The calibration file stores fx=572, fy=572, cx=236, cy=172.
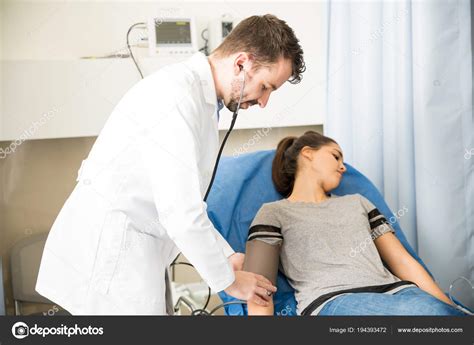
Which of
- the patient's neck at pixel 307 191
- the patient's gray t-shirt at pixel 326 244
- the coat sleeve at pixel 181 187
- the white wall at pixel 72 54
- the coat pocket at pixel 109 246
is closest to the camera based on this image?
the coat sleeve at pixel 181 187

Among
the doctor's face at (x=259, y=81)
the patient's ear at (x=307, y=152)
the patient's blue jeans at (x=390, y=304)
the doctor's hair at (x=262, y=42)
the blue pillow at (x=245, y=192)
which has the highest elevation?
the doctor's hair at (x=262, y=42)

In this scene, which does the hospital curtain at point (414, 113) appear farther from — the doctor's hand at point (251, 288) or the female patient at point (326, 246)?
the doctor's hand at point (251, 288)

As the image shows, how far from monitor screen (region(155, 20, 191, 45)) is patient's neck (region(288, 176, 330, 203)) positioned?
1.55 feet

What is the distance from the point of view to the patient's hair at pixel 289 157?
4.96 ft

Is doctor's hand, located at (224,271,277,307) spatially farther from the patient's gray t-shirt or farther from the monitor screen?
the monitor screen

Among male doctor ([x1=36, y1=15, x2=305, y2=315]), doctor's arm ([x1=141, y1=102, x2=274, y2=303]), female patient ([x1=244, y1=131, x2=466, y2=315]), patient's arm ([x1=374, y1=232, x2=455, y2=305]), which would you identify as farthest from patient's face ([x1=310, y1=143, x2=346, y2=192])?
doctor's arm ([x1=141, y1=102, x2=274, y2=303])

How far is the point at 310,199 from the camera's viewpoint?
4.83 ft

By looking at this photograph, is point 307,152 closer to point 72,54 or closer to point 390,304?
point 390,304

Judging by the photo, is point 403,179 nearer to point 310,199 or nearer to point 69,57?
point 310,199

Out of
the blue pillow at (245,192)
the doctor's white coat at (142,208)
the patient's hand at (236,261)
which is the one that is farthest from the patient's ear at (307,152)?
the doctor's white coat at (142,208)

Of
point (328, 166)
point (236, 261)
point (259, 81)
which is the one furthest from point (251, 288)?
point (328, 166)

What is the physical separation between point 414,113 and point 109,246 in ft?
2.64

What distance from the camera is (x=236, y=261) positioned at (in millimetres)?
1276

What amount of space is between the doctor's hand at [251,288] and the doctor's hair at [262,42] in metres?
0.40
